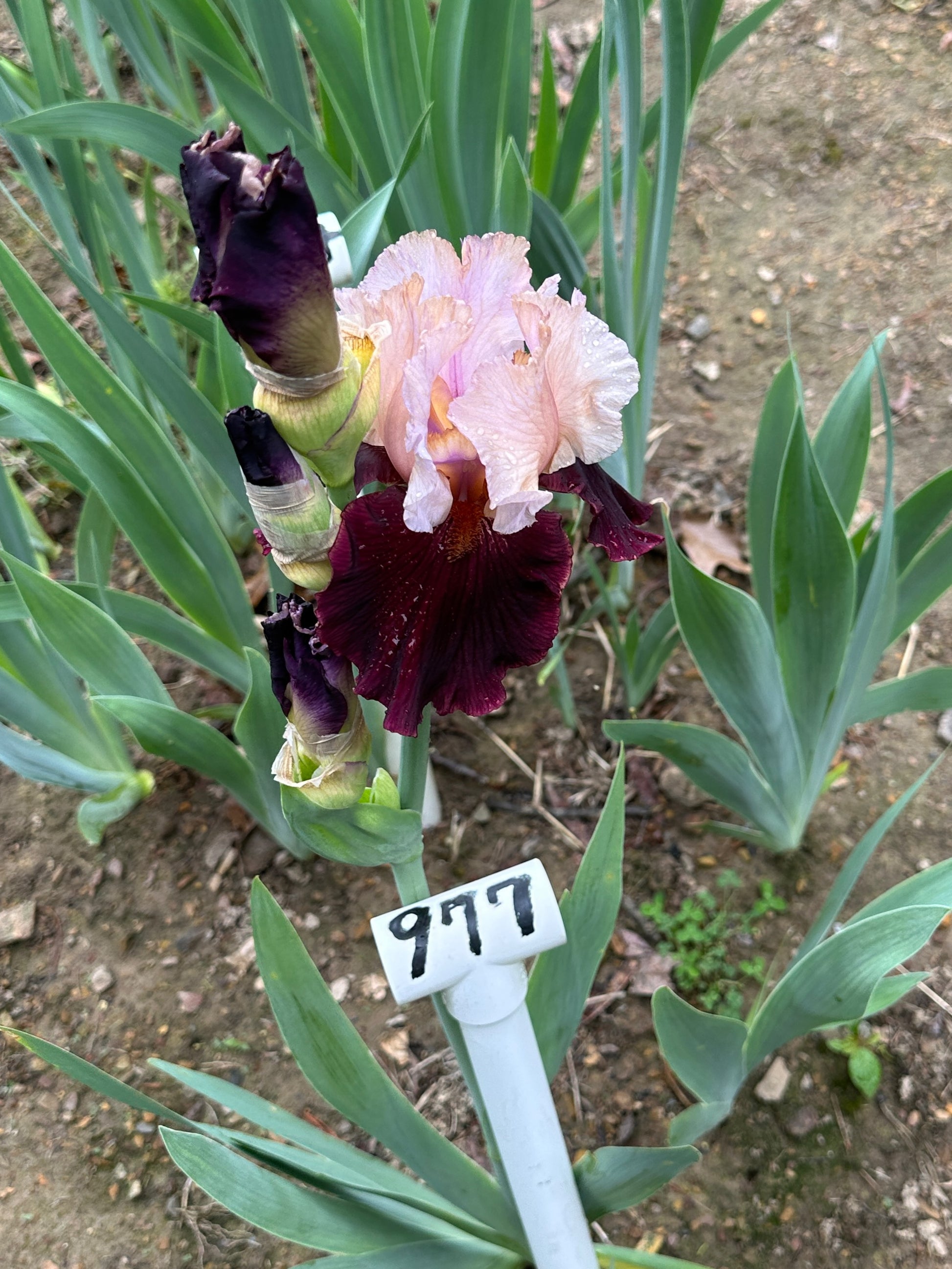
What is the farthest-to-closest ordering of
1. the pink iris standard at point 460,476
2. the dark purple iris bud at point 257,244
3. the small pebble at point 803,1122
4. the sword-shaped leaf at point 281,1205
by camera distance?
the small pebble at point 803,1122 → the sword-shaped leaf at point 281,1205 → the pink iris standard at point 460,476 → the dark purple iris bud at point 257,244

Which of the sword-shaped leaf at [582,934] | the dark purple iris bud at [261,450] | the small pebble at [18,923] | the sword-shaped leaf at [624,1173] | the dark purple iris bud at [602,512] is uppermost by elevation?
the dark purple iris bud at [261,450]

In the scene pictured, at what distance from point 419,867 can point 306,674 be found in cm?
24

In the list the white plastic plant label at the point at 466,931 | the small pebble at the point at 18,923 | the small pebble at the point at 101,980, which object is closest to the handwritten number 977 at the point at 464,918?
the white plastic plant label at the point at 466,931

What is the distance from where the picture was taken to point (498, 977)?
2.29ft

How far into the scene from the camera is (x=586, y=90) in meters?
1.43

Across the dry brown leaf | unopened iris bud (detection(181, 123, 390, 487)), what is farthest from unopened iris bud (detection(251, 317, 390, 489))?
the dry brown leaf

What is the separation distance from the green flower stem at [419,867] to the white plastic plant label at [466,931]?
0.05 metres

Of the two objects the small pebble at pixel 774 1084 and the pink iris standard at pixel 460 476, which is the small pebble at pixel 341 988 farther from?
the pink iris standard at pixel 460 476

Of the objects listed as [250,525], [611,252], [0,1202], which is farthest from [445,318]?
[0,1202]

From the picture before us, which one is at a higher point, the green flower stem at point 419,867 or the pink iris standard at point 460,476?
the pink iris standard at point 460,476

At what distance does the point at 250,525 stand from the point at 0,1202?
110 centimetres

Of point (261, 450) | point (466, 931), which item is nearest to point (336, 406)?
point (261, 450)

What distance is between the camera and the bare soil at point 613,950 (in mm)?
1174

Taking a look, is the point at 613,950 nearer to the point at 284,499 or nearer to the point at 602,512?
the point at 602,512
